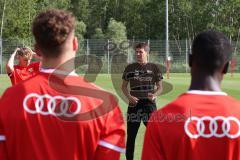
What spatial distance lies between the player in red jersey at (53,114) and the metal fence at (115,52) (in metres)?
37.2

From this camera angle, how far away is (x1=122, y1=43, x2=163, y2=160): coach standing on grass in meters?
9.00

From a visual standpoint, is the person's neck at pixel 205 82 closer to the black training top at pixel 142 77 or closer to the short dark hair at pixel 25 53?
the black training top at pixel 142 77

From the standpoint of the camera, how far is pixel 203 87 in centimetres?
331

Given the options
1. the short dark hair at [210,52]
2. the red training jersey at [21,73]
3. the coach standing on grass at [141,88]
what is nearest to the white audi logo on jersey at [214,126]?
the short dark hair at [210,52]

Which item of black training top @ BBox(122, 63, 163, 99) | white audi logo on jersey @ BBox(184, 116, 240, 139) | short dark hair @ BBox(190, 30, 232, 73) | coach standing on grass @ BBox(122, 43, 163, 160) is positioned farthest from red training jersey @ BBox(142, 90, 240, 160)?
black training top @ BBox(122, 63, 163, 99)

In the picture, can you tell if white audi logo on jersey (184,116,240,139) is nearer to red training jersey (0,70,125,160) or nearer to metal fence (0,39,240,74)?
red training jersey (0,70,125,160)

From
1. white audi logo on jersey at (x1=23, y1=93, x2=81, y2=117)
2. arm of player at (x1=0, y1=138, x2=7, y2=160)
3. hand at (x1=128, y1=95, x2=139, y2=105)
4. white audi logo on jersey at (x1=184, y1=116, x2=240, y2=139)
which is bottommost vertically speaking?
hand at (x1=128, y1=95, x2=139, y2=105)

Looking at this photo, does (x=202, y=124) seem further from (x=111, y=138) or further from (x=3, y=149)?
(x=3, y=149)

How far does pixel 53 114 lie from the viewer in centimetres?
348

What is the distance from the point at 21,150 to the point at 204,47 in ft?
4.38

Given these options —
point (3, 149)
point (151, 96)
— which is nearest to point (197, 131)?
point (3, 149)

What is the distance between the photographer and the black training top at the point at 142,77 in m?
9.36

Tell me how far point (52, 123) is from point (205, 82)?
3.30 ft

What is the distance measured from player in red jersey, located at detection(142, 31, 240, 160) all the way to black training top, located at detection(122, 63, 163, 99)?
6.02 meters
